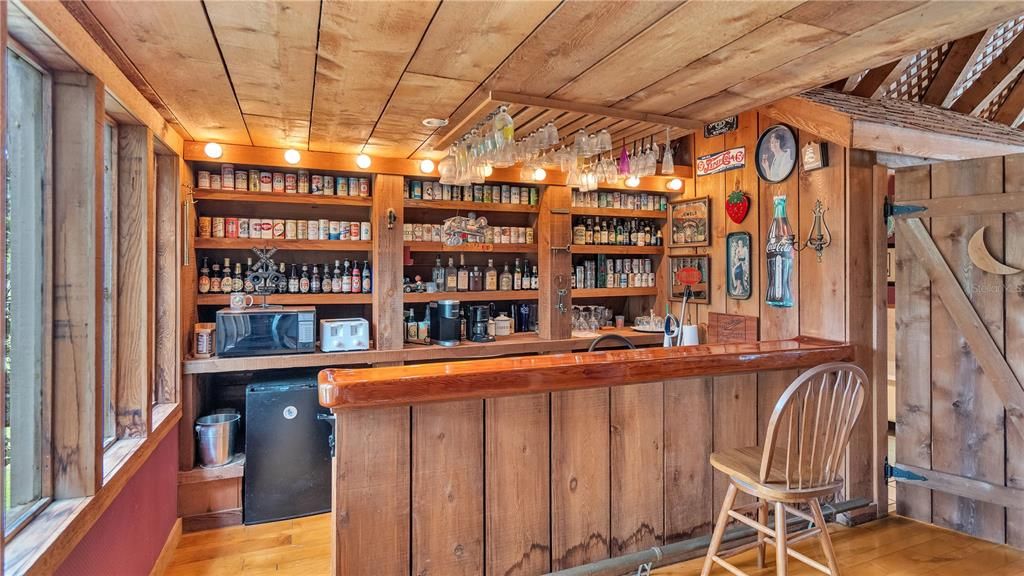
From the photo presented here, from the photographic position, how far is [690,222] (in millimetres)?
3961

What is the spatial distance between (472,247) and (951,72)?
3.78 meters

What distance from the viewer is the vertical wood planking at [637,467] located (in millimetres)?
2242

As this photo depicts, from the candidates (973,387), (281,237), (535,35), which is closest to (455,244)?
(281,237)

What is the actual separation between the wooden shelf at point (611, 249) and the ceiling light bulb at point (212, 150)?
2.36 metres

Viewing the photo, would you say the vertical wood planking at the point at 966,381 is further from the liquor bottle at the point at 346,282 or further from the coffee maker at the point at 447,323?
the liquor bottle at the point at 346,282

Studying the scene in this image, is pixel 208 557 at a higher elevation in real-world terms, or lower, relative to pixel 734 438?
lower

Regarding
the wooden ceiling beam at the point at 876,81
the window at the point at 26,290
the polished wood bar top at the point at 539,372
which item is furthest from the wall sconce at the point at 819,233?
the window at the point at 26,290

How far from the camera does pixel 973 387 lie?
2.60 meters

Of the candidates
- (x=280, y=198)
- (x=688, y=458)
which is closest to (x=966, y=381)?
(x=688, y=458)

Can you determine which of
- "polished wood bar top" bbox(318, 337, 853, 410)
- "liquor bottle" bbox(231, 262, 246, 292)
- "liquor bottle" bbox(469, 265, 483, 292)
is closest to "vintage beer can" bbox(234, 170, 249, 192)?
"liquor bottle" bbox(231, 262, 246, 292)

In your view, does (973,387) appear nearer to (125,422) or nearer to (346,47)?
(346,47)

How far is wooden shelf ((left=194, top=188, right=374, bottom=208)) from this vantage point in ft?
10.6

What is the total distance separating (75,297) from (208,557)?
1.67 metres

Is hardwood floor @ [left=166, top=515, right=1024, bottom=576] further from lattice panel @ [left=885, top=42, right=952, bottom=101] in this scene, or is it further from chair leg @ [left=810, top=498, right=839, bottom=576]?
lattice panel @ [left=885, top=42, right=952, bottom=101]
